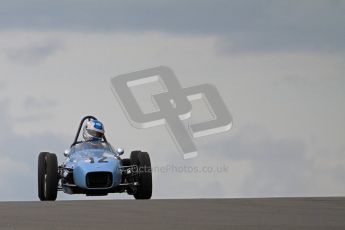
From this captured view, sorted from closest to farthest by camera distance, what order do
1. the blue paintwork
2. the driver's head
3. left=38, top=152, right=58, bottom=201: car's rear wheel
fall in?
left=38, top=152, right=58, bottom=201: car's rear wheel → the blue paintwork → the driver's head

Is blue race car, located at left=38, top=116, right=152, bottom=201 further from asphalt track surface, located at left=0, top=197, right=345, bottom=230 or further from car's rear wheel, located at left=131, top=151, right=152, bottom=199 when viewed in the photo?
asphalt track surface, located at left=0, top=197, right=345, bottom=230

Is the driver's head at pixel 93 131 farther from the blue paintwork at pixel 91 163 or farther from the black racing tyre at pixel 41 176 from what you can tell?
the black racing tyre at pixel 41 176

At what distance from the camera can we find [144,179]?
25141 mm

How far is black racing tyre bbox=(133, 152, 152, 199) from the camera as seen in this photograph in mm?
25172

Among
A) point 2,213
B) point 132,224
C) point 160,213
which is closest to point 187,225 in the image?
point 132,224

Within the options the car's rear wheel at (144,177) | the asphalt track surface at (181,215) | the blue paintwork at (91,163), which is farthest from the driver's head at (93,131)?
the asphalt track surface at (181,215)

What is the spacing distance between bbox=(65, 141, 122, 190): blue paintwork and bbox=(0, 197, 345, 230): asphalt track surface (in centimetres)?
414

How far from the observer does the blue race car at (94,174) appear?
976 inches

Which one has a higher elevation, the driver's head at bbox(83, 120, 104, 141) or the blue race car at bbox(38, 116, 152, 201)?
the driver's head at bbox(83, 120, 104, 141)

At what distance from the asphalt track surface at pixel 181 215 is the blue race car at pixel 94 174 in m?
4.17

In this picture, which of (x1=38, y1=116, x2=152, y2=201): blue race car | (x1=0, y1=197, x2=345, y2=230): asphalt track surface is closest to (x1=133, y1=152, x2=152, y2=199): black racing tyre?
(x1=38, y1=116, x2=152, y2=201): blue race car

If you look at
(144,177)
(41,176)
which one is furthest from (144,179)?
(41,176)

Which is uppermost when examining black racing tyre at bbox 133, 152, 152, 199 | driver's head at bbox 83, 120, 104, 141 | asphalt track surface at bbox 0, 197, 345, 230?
driver's head at bbox 83, 120, 104, 141

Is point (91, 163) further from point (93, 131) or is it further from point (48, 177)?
point (93, 131)
